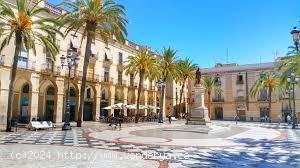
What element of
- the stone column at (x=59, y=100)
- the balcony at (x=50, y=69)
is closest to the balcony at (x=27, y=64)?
the balcony at (x=50, y=69)

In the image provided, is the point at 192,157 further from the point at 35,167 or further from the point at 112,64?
the point at 112,64

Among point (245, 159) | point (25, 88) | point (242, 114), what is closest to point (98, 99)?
point (25, 88)

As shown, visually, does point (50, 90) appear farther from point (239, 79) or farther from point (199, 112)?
point (239, 79)

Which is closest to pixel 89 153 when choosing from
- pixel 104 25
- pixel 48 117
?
pixel 104 25

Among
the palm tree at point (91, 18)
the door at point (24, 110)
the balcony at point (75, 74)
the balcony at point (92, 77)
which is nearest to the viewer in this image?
the palm tree at point (91, 18)

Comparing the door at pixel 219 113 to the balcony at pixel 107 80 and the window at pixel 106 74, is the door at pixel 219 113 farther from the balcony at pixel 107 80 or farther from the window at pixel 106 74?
the window at pixel 106 74

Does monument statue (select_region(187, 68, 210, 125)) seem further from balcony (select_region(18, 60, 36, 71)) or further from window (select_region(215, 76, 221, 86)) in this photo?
window (select_region(215, 76, 221, 86))

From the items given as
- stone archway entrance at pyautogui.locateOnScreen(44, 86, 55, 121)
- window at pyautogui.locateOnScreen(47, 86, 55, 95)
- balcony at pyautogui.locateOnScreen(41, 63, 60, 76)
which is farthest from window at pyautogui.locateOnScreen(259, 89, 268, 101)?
balcony at pyautogui.locateOnScreen(41, 63, 60, 76)

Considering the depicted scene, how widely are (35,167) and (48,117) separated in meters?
31.9

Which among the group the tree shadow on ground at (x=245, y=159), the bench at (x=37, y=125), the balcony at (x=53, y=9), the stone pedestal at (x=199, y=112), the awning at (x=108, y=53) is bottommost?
the tree shadow on ground at (x=245, y=159)

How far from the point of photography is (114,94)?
47.9 m

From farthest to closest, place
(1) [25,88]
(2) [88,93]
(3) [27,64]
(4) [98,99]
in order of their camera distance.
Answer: (2) [88,93]
(4) [98,99]
(1) [25,88]
(3) [27,64]

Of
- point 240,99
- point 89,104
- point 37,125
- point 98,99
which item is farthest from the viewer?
point 240,99

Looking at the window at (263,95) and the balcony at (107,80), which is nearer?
the balcony at (107,80)
